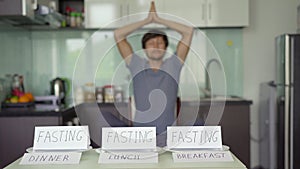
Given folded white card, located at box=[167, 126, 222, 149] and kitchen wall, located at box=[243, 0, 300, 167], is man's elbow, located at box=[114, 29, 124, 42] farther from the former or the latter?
kitchen wall, located at box=[243, 0, 300, 167]

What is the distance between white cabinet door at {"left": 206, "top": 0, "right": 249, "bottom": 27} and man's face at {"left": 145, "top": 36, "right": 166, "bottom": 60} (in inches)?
73.2

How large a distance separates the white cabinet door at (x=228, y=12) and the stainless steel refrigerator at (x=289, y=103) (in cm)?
49

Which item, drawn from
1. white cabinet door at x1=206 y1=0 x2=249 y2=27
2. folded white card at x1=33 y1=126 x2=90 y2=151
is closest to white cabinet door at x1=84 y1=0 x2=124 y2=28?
white cabinet door at x1=206 y1=0 x2=249 y2=27

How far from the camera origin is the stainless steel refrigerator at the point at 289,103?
3.39 meters

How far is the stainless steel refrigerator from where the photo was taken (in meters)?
3.39

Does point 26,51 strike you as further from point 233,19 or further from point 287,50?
point 287,50

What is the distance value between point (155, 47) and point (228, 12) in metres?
1.98

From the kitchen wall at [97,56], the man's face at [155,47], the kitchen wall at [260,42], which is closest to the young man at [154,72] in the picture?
the man's face at [155,47]

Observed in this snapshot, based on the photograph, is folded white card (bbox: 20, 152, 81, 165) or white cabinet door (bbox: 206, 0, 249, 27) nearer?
folded white card (bbox: 20, 152, 81, 165)

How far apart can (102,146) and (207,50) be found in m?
2.87

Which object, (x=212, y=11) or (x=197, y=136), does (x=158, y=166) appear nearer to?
(x=197, y=136)

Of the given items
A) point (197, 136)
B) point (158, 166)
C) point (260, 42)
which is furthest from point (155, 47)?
point (260, 42)

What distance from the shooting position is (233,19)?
12.8 feet

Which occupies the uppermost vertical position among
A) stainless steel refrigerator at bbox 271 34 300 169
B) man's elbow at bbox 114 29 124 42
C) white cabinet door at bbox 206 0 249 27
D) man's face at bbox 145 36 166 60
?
white cabinet door at bbox 206 0 249 27
